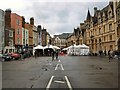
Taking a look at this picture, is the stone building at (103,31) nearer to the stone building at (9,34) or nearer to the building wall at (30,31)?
the building wall at (30,31)

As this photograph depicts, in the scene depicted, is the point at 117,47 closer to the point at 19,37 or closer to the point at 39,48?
the point at 39,48

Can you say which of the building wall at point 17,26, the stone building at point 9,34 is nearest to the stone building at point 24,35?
the building wall at point 17,26

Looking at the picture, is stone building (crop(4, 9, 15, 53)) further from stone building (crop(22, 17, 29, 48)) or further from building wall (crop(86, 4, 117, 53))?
building wall (crop(86, 4, 117, 53))

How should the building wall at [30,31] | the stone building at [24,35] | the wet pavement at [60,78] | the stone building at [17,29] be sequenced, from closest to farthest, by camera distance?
the wet pavement at [60,78]
the stone building at [17,29]
the stone building at [24,35]
the building wall at [30,31]

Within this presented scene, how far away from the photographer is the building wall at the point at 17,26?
288ft

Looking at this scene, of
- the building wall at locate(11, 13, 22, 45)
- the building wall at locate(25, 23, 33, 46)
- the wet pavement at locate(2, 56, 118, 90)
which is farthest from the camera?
the building wall at locate(25, 23, 33, 46)

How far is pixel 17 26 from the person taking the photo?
3548 inches

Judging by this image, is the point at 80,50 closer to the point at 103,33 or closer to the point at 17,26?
the point at 103,33

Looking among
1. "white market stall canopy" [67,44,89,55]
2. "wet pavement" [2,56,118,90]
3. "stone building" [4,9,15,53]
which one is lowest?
"wet pavement" [2,56,118,90]

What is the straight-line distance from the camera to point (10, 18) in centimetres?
8606

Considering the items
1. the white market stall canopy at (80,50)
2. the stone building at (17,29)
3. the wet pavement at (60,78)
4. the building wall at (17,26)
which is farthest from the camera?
the building wall at (17,26)

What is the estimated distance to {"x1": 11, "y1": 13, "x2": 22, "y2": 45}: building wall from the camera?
87.6m

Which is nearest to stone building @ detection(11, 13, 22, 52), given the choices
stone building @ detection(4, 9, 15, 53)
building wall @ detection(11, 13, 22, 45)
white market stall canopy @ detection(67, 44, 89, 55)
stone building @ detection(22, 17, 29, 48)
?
building wall @ detection(11, 13, 22, 45)

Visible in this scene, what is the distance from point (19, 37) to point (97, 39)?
25.6 meters
